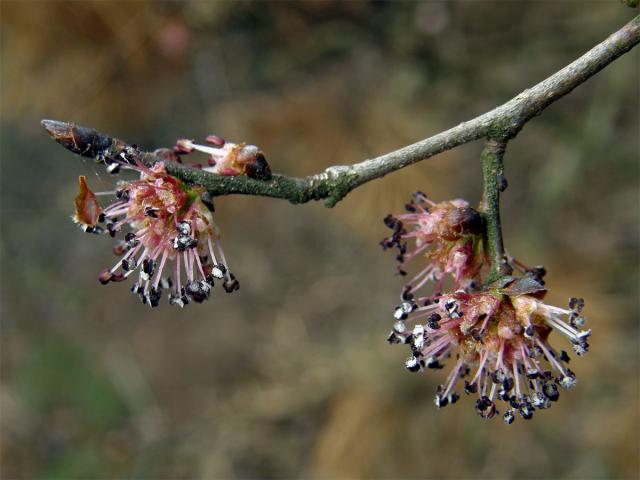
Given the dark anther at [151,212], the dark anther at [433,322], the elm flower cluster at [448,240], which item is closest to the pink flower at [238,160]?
the dark anther at [151,212]

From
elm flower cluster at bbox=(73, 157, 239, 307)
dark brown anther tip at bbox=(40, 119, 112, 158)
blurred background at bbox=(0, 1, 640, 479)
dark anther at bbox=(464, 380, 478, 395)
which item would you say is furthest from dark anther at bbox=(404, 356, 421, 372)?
blurred background at bbox=(0, 1, 640, 479)

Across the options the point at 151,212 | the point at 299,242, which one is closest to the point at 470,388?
the point at 151,212

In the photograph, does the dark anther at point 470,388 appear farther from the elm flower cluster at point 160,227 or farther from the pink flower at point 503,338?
the elm flower cluster at point 160,227

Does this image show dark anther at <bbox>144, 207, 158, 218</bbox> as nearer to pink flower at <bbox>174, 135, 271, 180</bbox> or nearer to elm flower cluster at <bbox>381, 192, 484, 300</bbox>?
pink flower at <bbox>174, 135, 271, 180</bbox>

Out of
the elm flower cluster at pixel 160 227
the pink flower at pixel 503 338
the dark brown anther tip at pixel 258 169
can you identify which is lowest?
the pink flower at pixel 503 338

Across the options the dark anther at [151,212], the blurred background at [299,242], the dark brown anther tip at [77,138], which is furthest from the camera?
the blurred background at [299,242]

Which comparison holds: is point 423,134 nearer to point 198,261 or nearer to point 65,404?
point 198,261
